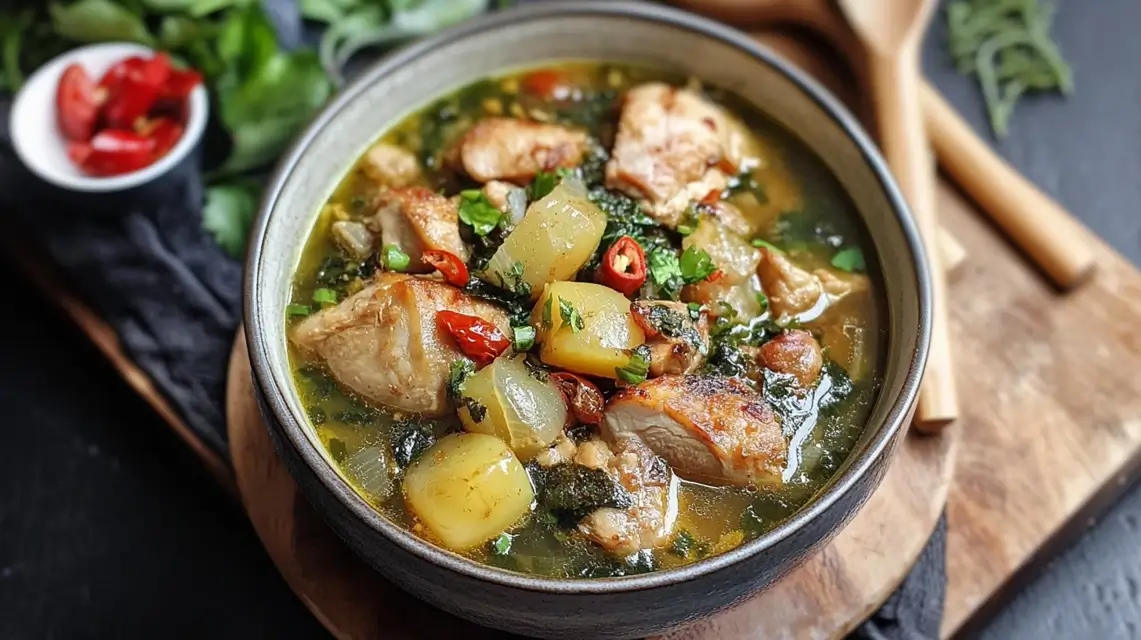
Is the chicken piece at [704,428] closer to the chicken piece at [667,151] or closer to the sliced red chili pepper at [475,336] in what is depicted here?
the sliced red chili pepper at [475,336]

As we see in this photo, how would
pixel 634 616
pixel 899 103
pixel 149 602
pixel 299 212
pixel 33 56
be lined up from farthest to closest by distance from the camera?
pixel 33 56 → pixel 899 103 → pixel 149 602 → pixel 299 212 → pixel 634 616

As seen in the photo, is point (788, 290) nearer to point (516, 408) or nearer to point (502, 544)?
point (516, 408)

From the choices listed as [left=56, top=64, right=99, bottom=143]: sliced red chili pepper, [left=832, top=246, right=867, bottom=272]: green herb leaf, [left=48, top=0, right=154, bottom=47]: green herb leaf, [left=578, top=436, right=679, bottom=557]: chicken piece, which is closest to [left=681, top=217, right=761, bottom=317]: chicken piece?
[left=832, top=246, right=867, bottom=272]: green herb leaf

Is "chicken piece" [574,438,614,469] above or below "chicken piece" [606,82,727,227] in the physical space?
below

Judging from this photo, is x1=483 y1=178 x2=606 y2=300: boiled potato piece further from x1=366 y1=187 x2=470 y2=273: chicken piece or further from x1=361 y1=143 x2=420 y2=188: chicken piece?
x1=361 y1=143 x2=420 y2=188: chicken piece

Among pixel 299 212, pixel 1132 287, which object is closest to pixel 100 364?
pixel 299 212

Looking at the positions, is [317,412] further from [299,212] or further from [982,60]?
[982,60]

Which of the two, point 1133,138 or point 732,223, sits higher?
point 732,223
